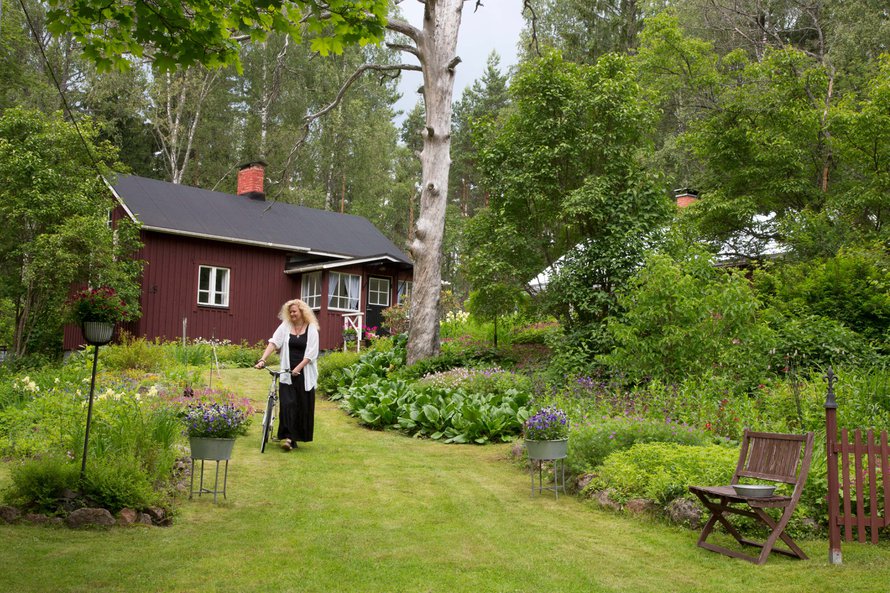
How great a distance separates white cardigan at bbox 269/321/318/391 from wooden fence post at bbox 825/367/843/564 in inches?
216

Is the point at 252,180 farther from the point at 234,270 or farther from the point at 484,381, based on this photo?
the point at 484,381

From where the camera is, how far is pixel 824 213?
1503 cm

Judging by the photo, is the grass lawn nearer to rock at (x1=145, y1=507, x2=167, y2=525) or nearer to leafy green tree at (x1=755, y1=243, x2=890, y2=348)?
rock at (x1=145, y1=507, x2=167, y2=525)

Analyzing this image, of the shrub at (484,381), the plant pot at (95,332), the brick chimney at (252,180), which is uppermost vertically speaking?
the brick chimney at (252,180)

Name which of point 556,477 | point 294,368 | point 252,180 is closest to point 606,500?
point 556,477

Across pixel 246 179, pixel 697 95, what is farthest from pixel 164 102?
pixel 697 95

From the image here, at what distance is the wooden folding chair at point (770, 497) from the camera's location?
189 inches

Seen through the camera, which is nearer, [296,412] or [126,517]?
[126,517]

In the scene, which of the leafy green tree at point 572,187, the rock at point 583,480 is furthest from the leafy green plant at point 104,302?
the rock at point 583,480

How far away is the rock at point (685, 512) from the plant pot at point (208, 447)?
147 inches

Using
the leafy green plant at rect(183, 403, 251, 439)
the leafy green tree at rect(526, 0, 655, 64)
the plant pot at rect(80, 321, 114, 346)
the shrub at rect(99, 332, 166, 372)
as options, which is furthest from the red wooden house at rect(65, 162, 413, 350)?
the plant pot at rect(80, 321, 114, 346)

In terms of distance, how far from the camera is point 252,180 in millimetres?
25484

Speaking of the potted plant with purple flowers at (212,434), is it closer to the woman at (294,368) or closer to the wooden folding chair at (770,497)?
the woman at (294,368)

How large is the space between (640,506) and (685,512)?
43 centimetres
